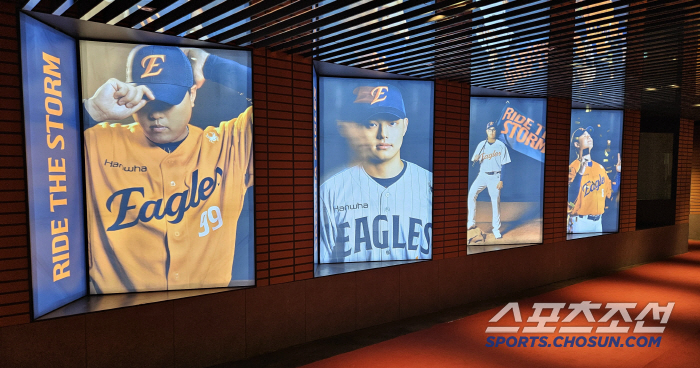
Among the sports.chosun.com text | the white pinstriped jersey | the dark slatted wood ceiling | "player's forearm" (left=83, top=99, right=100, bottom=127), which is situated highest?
the dark slatted wood ceiling

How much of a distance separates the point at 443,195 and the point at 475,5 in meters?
3.98

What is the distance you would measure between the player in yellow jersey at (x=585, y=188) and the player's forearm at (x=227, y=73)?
7888mm

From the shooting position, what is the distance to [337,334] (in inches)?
242

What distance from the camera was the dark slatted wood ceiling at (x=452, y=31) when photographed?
3822 millimetres

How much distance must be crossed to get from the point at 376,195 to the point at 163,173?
3265mm

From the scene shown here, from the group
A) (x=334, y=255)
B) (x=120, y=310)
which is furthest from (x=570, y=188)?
(x=120, y=310)

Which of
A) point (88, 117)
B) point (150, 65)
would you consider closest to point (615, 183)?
point (150, 65)

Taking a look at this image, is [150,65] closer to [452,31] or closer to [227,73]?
[227,73]

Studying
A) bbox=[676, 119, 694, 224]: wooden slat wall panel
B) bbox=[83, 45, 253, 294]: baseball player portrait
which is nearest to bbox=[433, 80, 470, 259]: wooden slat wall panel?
bbox=[83, 45, 253, 294]: baseball player portrait

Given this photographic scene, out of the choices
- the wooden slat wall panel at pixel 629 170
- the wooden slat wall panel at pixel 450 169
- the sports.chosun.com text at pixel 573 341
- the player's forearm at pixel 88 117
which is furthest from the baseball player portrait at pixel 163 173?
the wooden slat wall panel at pixel 629 170

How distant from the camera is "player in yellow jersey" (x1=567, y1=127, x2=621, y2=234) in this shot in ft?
33.4

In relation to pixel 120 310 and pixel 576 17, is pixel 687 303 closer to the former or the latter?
pixel 576 17

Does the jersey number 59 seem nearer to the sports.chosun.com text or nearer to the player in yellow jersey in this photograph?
the sports.chosun.com text

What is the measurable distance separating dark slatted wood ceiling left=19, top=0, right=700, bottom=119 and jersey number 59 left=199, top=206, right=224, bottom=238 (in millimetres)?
1923
